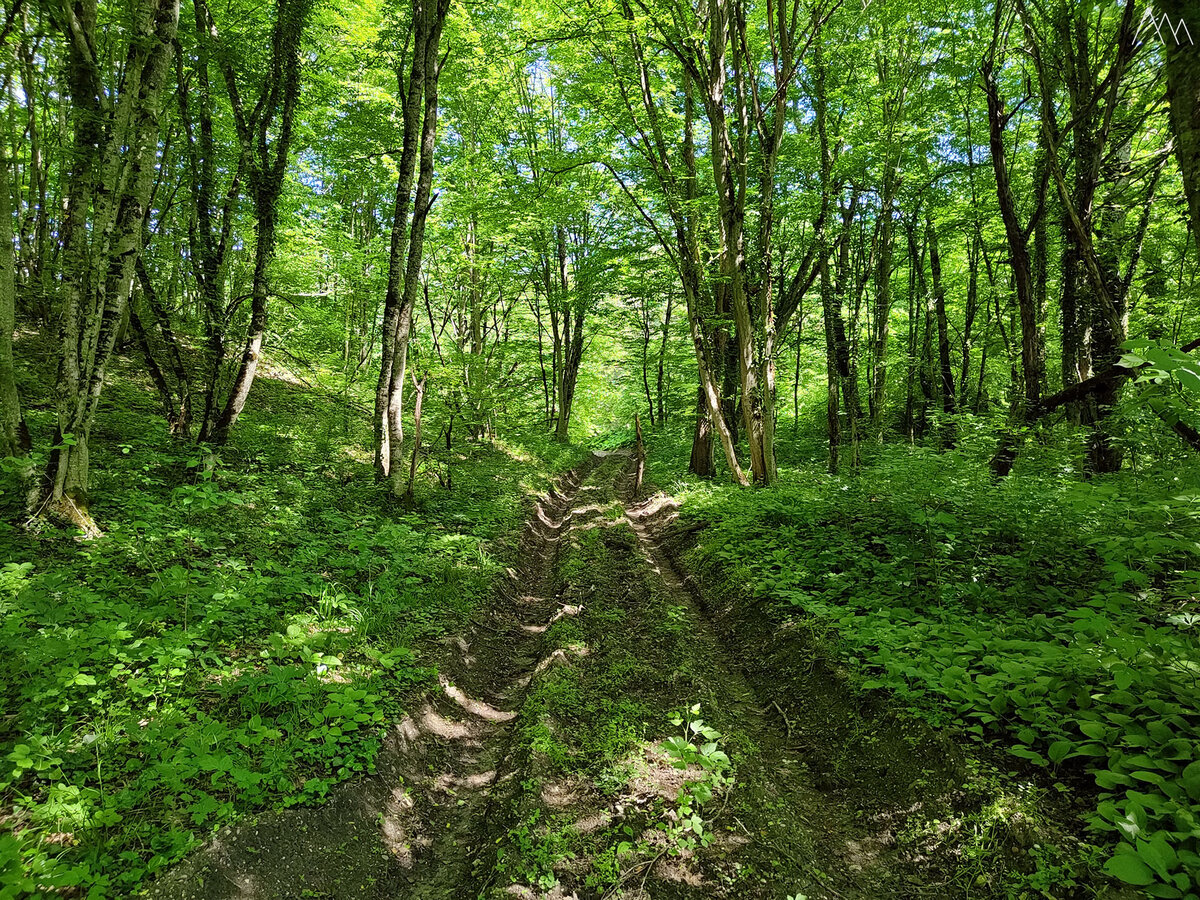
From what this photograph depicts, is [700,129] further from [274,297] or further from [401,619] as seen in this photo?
[401,619]

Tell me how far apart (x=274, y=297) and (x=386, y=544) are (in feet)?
19.5

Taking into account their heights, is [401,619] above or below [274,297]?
below

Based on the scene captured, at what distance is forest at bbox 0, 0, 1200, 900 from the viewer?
3.02 meters

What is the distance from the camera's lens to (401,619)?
19.5 feet

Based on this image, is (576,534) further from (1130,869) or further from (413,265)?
(1130,869)

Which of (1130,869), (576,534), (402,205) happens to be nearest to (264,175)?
(402,205)

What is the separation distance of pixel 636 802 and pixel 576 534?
7.59m

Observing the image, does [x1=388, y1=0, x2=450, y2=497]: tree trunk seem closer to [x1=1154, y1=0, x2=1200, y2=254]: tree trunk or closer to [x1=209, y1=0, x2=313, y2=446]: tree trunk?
[x1=209, y1=0, x2=313, y2=446]: tree trunk

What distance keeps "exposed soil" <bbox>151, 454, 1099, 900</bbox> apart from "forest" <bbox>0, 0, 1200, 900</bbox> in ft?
0.09

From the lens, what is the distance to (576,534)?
1119 cm

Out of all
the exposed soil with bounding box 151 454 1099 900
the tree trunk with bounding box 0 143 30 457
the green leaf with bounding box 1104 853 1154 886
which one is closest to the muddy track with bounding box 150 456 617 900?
the exposed soil with bounding box 151 454 1099 900

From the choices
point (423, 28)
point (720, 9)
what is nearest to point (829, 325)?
point (720, 9)

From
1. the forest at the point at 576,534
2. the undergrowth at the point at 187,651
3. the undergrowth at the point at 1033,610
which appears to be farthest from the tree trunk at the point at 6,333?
the undergrowth at the point at 1033,610

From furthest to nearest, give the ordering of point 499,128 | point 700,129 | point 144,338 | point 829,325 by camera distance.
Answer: point 499,128, point 700,129, point 829,325, point 144,338
